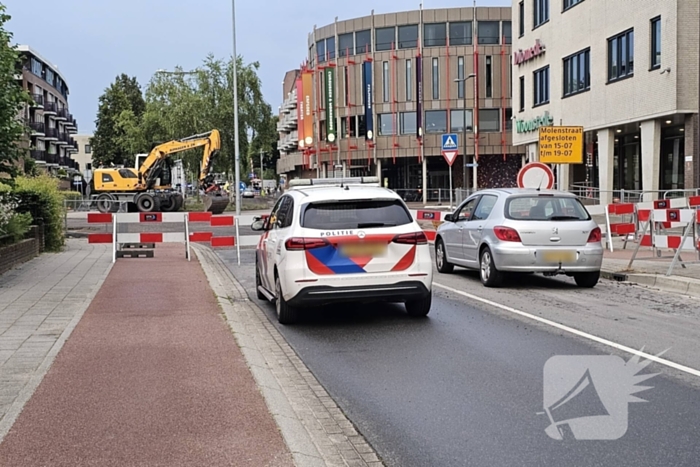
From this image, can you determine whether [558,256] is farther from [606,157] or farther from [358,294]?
[606,157]

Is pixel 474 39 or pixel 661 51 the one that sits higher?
pixel 474 39

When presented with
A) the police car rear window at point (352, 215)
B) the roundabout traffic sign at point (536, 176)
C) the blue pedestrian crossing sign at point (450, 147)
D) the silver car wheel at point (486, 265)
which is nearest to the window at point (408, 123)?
the blue pedestrian crossing sign at point (450, 147)

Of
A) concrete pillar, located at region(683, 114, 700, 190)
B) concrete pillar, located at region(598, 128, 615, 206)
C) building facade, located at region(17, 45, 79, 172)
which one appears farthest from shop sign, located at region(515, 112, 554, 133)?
building facade, located at region(17, 45, 79, 172)

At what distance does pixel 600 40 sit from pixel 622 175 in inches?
299

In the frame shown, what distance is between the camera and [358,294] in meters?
9.12

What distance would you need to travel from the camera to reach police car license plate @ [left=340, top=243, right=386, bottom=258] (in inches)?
357

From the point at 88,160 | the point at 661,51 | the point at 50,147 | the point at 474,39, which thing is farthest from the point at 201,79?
the point at 88,160

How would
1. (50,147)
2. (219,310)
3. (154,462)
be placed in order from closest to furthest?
(154,462), (219,310), (50,147)

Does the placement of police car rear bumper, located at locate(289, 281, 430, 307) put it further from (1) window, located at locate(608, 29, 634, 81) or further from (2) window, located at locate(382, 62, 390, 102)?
(2) window, located at locate(382, 62, 390, 102)

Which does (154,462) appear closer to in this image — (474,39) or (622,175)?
(622,175)

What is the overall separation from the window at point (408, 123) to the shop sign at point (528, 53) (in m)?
21.3

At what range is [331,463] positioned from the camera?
15.1 ft

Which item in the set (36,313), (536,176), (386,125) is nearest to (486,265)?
(536,176)

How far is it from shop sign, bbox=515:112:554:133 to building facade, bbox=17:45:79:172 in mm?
54562
